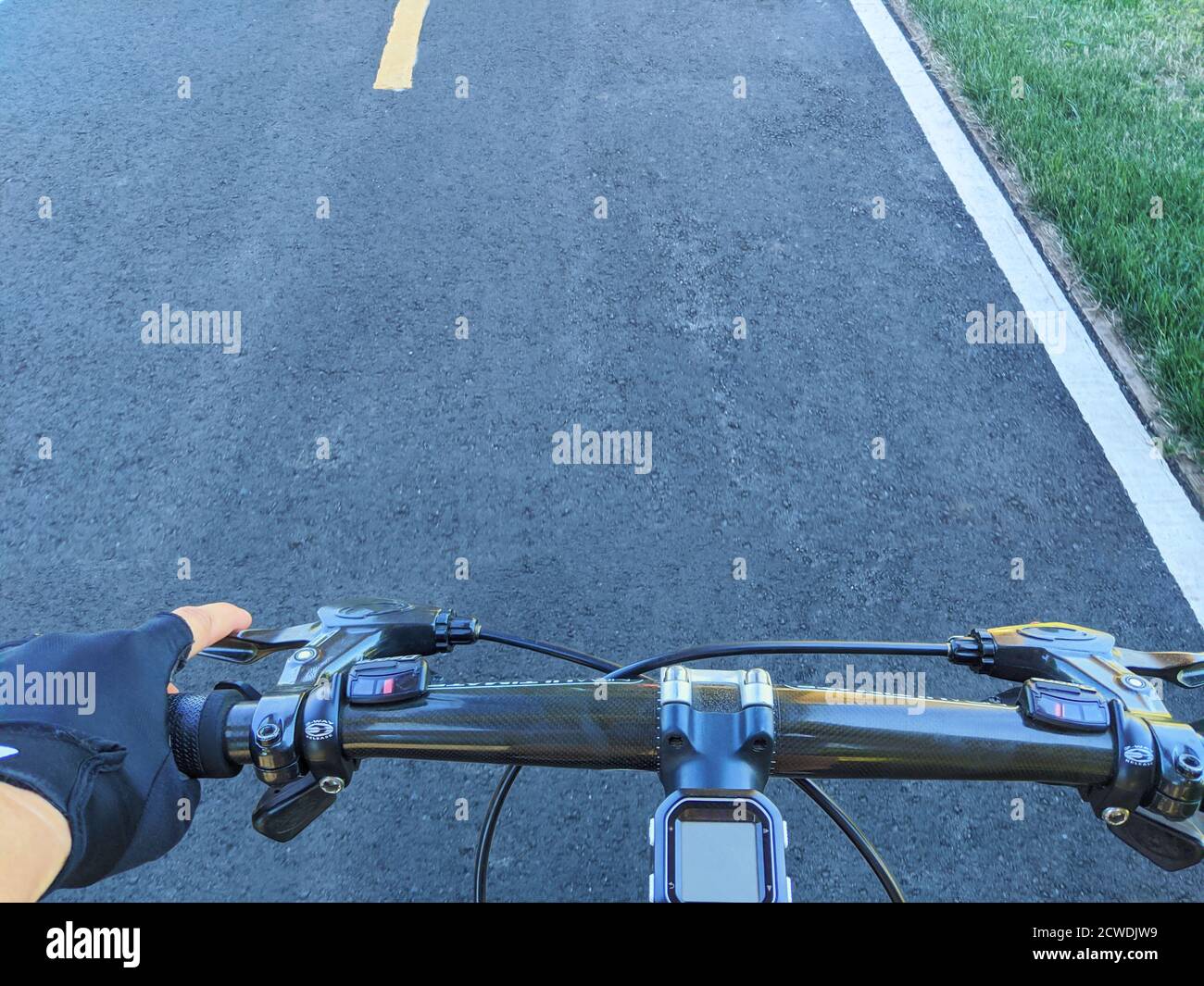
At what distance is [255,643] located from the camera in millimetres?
1645

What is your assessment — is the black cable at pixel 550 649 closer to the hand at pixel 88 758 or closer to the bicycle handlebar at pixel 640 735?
the bicycle handlebar at pixel 640 735

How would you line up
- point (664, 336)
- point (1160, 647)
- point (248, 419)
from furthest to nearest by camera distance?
point (664, 336) → point (248, 419) → point (1160, 647)

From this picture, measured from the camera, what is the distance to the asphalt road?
2.57 m

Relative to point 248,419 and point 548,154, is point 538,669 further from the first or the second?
point 548,154

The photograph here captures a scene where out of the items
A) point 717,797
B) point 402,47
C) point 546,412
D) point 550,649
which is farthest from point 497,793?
point 402,47

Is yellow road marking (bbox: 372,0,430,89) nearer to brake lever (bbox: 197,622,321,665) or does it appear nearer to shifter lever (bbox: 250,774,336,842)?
brake lever (bbox: 197,622,321,665)

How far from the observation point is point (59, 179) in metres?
5.05

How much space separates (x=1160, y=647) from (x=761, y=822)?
2.43m

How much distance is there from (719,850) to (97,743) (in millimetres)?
753

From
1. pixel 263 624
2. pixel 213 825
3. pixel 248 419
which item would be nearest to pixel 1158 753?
pixel 213 825

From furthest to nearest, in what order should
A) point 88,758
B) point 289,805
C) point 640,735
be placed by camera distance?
point 289,805 < point 640,735 < point 88,758

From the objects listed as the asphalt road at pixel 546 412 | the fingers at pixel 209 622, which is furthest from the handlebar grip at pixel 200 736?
the asphalt road at pixel 546 412

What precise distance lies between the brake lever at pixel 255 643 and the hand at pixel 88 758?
28 centimetres

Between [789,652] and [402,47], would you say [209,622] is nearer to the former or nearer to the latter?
[789,652]
